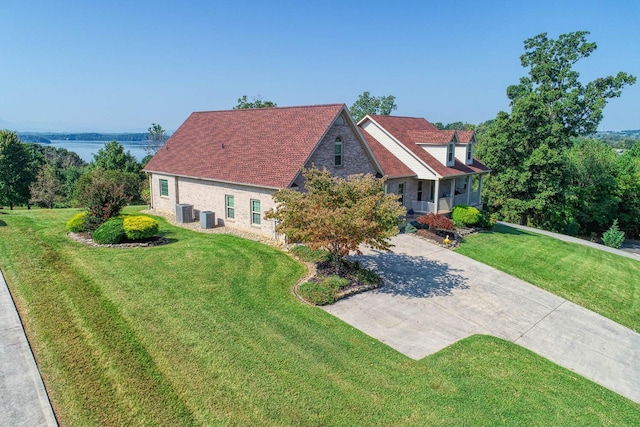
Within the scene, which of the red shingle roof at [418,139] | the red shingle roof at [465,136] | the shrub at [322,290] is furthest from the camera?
the red shingle roof at [465,136]

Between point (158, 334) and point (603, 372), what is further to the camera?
point (603, 372)

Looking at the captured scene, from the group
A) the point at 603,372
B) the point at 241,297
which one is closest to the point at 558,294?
the point at 603,372

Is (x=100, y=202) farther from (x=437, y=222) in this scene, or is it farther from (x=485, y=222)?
(x=485, y=222)

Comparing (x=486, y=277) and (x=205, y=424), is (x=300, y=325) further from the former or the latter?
(x=486, y=277)

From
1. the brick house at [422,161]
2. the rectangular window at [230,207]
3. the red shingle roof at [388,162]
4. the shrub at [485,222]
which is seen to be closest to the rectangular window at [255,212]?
the rectangular window at [230,207]

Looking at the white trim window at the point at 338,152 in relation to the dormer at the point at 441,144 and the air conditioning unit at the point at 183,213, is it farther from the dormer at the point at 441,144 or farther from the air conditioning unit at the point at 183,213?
the dormer at the point at 441,144
